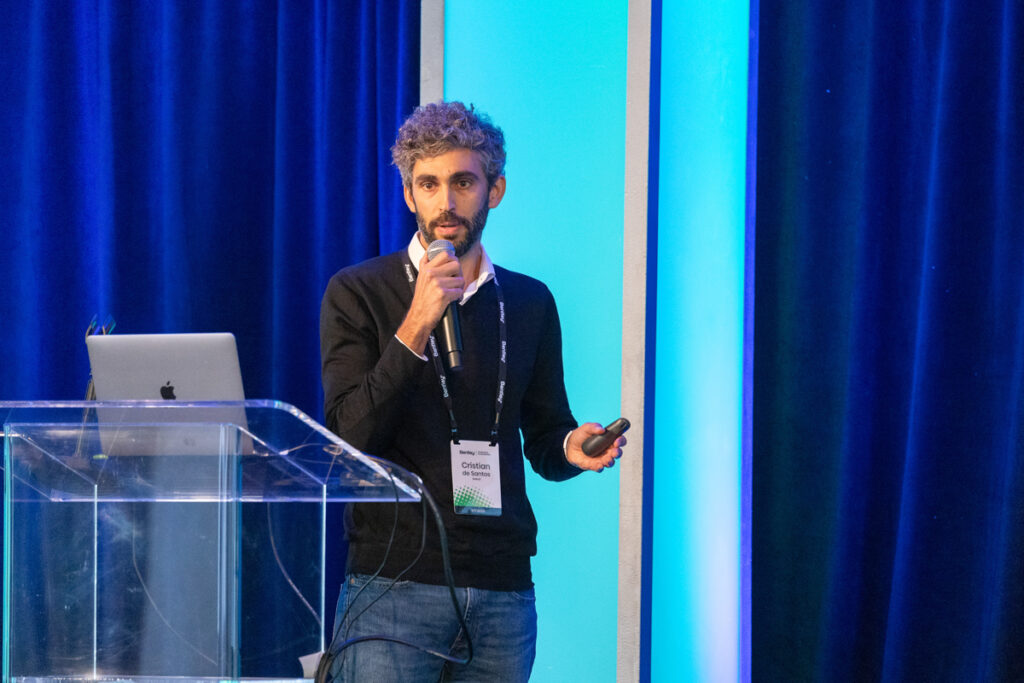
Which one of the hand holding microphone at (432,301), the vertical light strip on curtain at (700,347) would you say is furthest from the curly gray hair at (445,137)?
the vertical light strip on curtain at (700,347)

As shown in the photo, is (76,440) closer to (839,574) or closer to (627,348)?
(627,348)

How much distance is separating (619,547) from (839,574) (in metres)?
0.60

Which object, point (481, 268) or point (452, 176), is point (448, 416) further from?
point (452, 176)

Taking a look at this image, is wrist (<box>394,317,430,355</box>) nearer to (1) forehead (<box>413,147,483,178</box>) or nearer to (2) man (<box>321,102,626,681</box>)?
(2) man (<box>321,102,626,681</box>)

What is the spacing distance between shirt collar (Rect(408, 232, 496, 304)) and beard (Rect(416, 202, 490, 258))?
0.07 feet

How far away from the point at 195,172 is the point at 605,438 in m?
1.88

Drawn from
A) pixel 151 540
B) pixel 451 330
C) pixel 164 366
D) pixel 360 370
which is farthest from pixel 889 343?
pixel 151 540

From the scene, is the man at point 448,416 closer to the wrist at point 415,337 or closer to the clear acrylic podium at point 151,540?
the wrist at point 415,337

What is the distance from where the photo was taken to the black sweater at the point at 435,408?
1.78 m

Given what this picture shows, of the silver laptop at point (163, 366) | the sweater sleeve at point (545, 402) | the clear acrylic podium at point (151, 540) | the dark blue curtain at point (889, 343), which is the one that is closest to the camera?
the clear acrylic podium at point (151, 540)

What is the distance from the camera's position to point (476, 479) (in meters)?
1.86

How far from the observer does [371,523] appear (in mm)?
1833

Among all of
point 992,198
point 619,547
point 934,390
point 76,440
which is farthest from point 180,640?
point 992,198

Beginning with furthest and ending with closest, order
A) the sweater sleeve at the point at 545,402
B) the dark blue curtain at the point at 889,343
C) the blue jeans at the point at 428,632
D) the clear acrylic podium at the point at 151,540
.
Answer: the dark blue curtain at the point at 889,343, the sweater sleeve at the point at 545,402, the blue jeans at the point at 428,632, the clear acrylic podium at the point at 151,540
